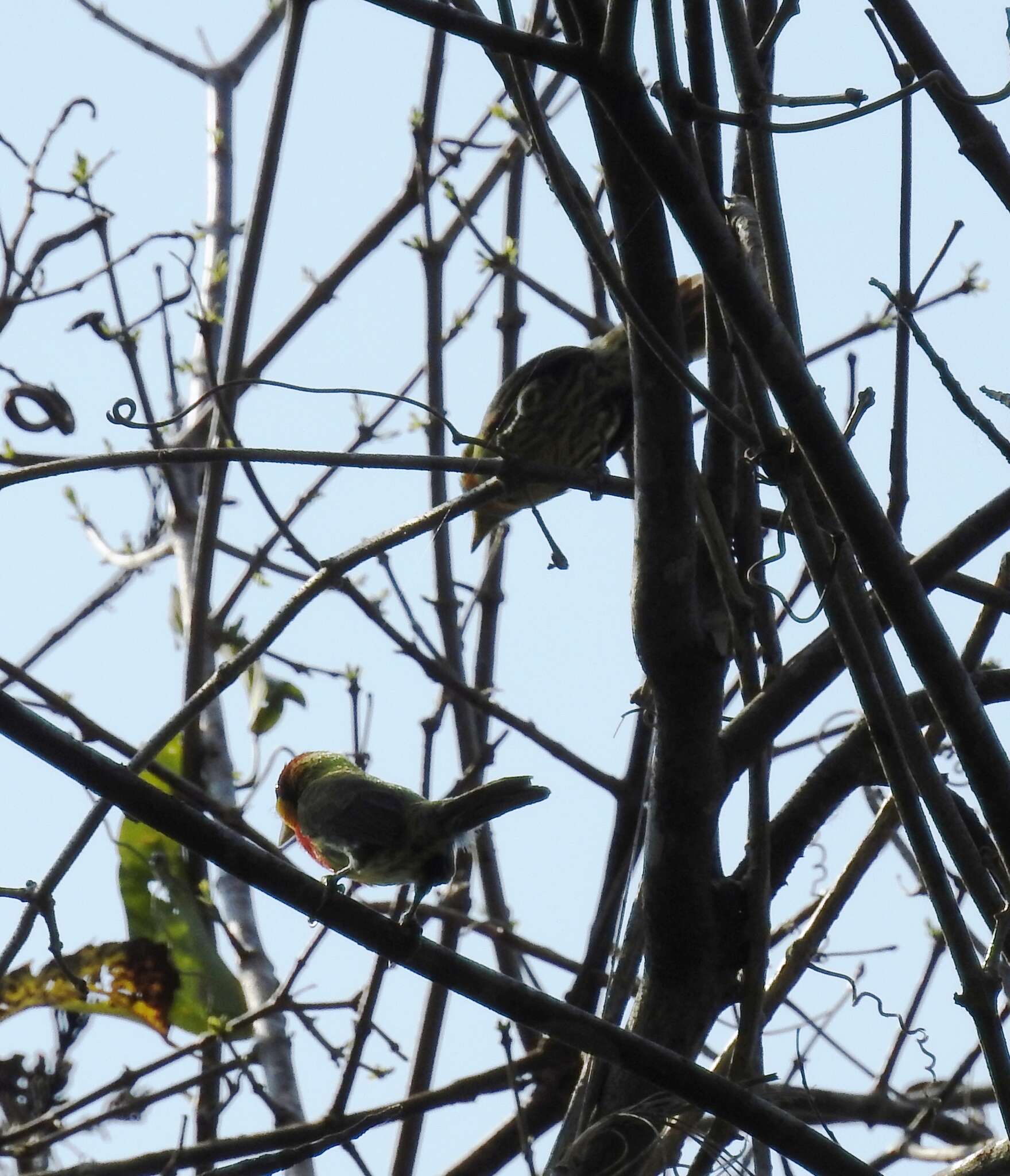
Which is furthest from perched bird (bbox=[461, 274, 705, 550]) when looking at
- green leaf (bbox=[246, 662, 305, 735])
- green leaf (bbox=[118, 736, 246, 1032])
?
green leaf (bbox=[118, 736, 246, 1032])

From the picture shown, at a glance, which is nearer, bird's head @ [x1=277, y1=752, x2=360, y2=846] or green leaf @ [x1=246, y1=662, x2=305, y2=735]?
bird's head @ [x1=277, y1=752, x2=360, y2=846]

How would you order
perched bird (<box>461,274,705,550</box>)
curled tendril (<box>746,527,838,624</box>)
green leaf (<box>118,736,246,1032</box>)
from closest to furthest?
1. curled tendril (<box>746,527,838,624</box>)
2. green leaf (<box>118,736,246,1032</box>)
3. perched bird (<box>461,274,705,550</box>)

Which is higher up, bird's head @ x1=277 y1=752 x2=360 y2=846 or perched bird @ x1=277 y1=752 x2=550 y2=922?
bird's head @ x1=277 y1=752 x2=360 y2=846

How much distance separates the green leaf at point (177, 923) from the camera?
3.69 m

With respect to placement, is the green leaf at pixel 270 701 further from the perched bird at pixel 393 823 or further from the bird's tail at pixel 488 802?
the bird's tail at pixel 488 802

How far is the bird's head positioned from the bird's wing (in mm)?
335

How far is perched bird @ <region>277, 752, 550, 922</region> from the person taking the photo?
283 centimetres

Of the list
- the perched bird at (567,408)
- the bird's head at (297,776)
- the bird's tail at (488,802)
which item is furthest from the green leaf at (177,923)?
the perched bird at (567,408)

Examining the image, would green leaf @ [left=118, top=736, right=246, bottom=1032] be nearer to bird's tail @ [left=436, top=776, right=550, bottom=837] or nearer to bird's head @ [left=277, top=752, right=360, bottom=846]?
bird's head @ [left=277, top=752, right=360, bottom=846]

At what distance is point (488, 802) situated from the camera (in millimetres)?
2811

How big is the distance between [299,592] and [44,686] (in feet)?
3.82

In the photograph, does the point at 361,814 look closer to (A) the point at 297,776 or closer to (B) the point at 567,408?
(A) the point at 297,776

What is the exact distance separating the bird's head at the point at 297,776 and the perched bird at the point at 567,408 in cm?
85

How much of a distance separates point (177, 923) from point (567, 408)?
72.4 inches
